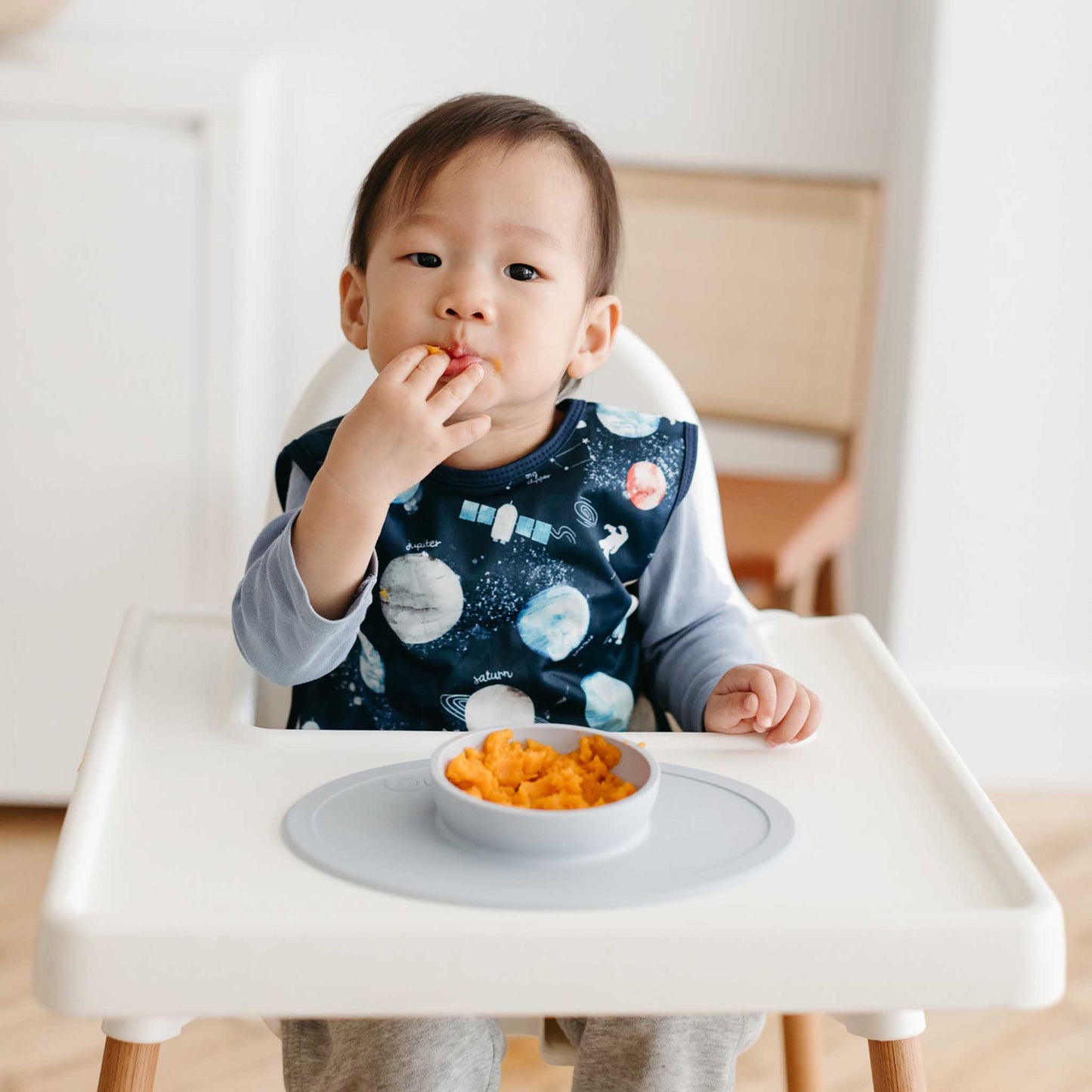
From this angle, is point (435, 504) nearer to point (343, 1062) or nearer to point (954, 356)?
point (343, 1062)

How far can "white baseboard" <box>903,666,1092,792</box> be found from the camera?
6.97ft

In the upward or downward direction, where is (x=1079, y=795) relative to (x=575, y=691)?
downward

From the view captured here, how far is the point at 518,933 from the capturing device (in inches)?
22.0

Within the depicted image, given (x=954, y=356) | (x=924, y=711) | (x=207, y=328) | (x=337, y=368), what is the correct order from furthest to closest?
(x=954, y=356) → (x=207, y=328) → (x=337, y=368) → (x=924, y=711)

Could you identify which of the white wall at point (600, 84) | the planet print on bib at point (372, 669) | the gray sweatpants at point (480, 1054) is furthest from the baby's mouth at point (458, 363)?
the white wall at point (600, 84)

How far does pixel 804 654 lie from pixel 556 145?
1.25 ft

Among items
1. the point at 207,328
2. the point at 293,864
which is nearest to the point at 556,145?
the point at 293,864

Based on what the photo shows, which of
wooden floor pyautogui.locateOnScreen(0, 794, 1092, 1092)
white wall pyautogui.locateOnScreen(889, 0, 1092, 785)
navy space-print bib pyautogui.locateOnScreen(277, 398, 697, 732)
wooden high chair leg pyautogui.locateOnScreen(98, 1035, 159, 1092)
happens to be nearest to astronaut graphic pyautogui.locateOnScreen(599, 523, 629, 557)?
navy space-print bib pyautogui.locateOnScreen(277, 398, 697, 732)

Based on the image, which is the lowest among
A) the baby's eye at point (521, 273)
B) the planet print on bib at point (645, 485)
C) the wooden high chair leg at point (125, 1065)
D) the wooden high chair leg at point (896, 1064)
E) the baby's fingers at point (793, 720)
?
the wooden high chair leg at point (125, 1065)

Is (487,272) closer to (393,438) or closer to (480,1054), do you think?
(393,438)

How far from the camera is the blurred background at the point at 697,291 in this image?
166cm

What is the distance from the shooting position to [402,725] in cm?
99

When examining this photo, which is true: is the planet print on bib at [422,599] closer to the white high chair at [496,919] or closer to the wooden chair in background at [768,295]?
the white high chair at [496,919]

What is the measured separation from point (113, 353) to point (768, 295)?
3.12 feet
